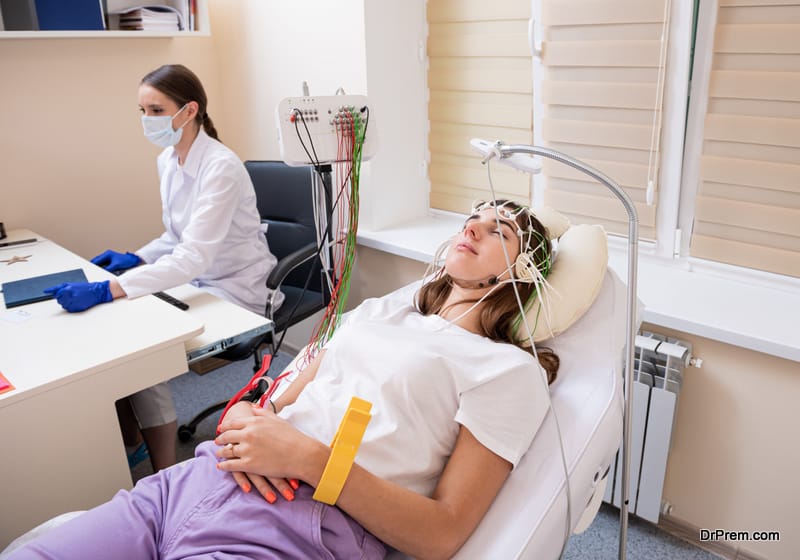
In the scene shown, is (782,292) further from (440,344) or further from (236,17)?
(236,17)

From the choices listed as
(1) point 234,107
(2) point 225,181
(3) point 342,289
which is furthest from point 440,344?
(1) point 234,107

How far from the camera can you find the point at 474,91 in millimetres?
2348

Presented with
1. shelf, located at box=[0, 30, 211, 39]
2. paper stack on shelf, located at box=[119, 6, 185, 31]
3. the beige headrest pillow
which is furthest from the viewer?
paper stack on shelf, located at box=[119, 6, 185, 31]

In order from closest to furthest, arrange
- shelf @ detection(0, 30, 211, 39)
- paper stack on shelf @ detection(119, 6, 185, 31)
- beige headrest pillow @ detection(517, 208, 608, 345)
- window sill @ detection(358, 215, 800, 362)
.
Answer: beige headrest pillow @ detection(517, 208, 608, 345)
window sill @ detection(358, 215, 800, 362)
shelf @ detection(0, 30, 211, 39)
paper stack on shelf @ detection(119, 6, 185, 31)

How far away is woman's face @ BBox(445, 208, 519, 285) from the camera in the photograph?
4.45 feet

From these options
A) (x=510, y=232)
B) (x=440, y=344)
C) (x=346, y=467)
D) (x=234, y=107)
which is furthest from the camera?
(x=234, y=107)

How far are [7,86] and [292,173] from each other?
3.66 ft

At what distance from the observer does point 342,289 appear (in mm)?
1826

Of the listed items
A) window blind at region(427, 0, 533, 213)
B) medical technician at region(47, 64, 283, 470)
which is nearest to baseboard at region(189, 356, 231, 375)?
medical technician at region(47, 64, 283, 470)

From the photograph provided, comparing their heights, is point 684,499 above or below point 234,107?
below

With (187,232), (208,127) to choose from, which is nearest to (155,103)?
(208,127)

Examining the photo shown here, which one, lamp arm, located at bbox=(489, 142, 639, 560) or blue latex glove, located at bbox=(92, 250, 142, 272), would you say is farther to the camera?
blue latex glove, located at bbox=(92, 250, 142, 272)

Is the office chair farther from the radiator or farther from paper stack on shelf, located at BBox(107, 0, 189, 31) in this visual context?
the radiator

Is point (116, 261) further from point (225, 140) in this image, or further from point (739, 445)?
point (739, 445)
